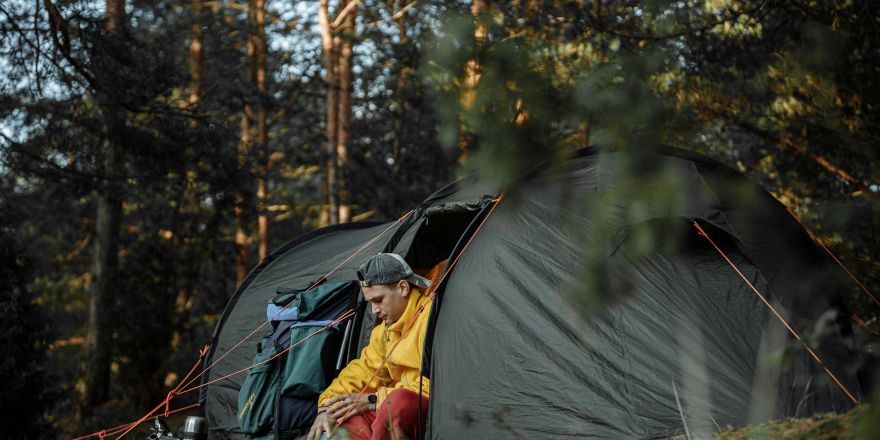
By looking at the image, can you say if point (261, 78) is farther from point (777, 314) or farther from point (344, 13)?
point (777, 314)

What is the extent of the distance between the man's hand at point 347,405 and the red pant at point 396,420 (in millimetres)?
55

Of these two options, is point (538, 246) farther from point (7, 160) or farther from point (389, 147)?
point (389, 147)

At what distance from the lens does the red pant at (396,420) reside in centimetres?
408

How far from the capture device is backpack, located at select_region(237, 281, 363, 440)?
16.0ft

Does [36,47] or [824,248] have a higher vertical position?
[36,47]

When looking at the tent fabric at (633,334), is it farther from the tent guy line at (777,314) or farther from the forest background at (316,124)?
the forest background at (316,124)

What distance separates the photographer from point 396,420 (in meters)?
4.08

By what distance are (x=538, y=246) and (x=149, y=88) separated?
19.0 feet

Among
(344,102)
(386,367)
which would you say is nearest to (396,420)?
(386,367)

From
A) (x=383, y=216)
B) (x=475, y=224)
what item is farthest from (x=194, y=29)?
(x=475, y=224)

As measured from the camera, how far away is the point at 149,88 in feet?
28.5

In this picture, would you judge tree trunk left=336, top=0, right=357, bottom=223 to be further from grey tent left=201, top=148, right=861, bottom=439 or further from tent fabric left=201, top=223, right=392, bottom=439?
grey tent left=201, top=148, right=861, bottom=439

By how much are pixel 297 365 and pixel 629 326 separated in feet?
6.66

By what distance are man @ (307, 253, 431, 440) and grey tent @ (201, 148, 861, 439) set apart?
16 cm
